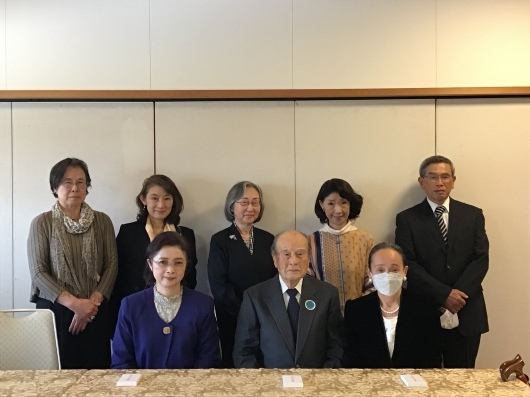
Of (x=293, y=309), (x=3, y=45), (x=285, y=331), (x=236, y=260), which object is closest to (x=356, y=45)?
(x=236, y=260)

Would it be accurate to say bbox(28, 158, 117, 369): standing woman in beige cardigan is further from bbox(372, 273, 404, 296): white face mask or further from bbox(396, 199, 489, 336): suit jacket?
bbox(396, 199, 489, 336): suit jacket

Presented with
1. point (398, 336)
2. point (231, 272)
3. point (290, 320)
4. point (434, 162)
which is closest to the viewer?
point (398, 336)

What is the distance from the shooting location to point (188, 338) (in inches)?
93.1

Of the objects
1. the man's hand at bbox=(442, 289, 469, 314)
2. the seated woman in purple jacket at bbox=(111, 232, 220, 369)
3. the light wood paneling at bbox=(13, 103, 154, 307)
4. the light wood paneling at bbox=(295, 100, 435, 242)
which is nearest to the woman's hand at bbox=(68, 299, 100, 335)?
the seated woman in purple jacket at bbox=(111, 232, 220, 369)

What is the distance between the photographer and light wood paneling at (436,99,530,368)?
3.61 m

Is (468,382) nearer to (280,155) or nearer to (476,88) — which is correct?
(280,155)

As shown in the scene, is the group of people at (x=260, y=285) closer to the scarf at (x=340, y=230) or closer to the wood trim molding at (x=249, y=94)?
the scarf at (x=340, y=230)

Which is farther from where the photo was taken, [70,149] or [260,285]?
[70,149]

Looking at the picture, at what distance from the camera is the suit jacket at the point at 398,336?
92.0 inches

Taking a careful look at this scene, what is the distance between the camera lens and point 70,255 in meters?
2.98

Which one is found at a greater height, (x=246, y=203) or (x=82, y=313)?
(x=246, y=203)

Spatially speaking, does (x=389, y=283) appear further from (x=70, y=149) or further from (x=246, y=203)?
(x=70, y=149)

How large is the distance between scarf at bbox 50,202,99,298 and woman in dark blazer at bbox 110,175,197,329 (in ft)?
0.64

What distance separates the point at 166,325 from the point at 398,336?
1.01 metres
